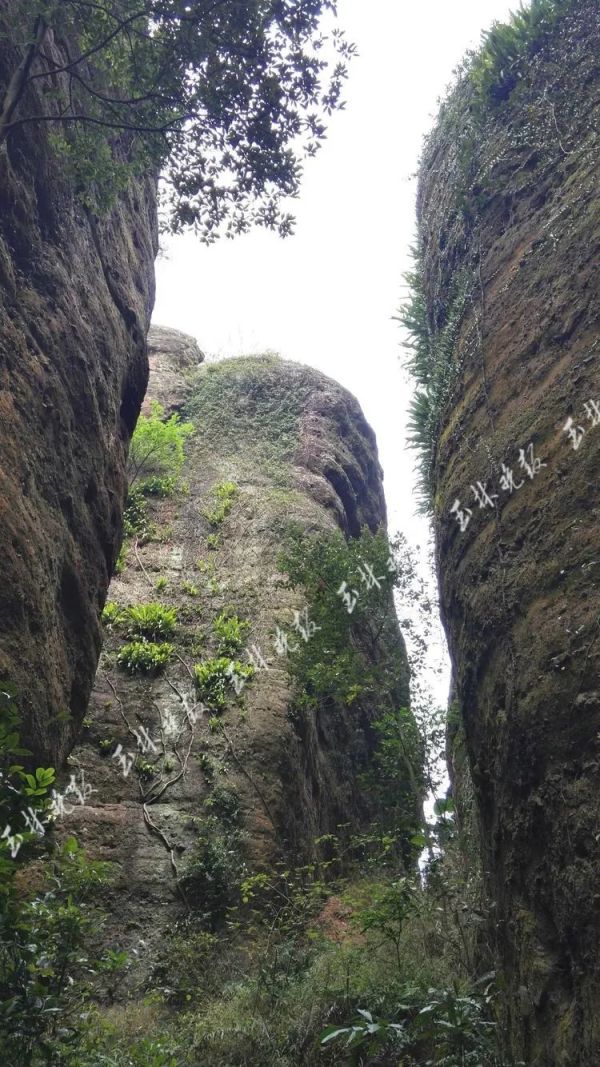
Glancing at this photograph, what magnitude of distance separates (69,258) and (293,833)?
8.59m

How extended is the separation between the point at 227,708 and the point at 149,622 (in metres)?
2.42

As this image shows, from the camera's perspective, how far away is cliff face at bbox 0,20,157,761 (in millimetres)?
5594

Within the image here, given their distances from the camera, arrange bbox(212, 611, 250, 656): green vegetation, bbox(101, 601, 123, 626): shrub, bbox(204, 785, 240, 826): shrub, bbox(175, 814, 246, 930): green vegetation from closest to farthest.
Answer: bbox(175, 814, 246, 930): green vegetation
bbox(204, 785, 240, 826): shrub
bbox(212, 611, 250, 656): green vegetation
bbox(101, 601, 123, 626): shrub

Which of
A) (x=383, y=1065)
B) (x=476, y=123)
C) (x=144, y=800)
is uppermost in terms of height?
(x=476, y=123)

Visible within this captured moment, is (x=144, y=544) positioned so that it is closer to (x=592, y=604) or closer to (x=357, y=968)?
(x=357, y=968)

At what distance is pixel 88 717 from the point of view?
39.4 ft

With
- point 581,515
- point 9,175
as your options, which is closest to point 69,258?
point 9,175

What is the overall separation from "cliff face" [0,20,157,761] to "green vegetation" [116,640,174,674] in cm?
530

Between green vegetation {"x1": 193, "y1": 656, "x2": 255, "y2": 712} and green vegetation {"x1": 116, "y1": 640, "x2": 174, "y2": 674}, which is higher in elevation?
green vegetation {"x1": 116, "y1": 640, "x2": 174, "y2": 674}

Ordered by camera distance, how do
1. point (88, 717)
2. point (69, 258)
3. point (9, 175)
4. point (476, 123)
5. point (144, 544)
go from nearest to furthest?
point (9, 175)
point (69, 258)
point (476, 123)
point (88, 717)
point (144, 544)
